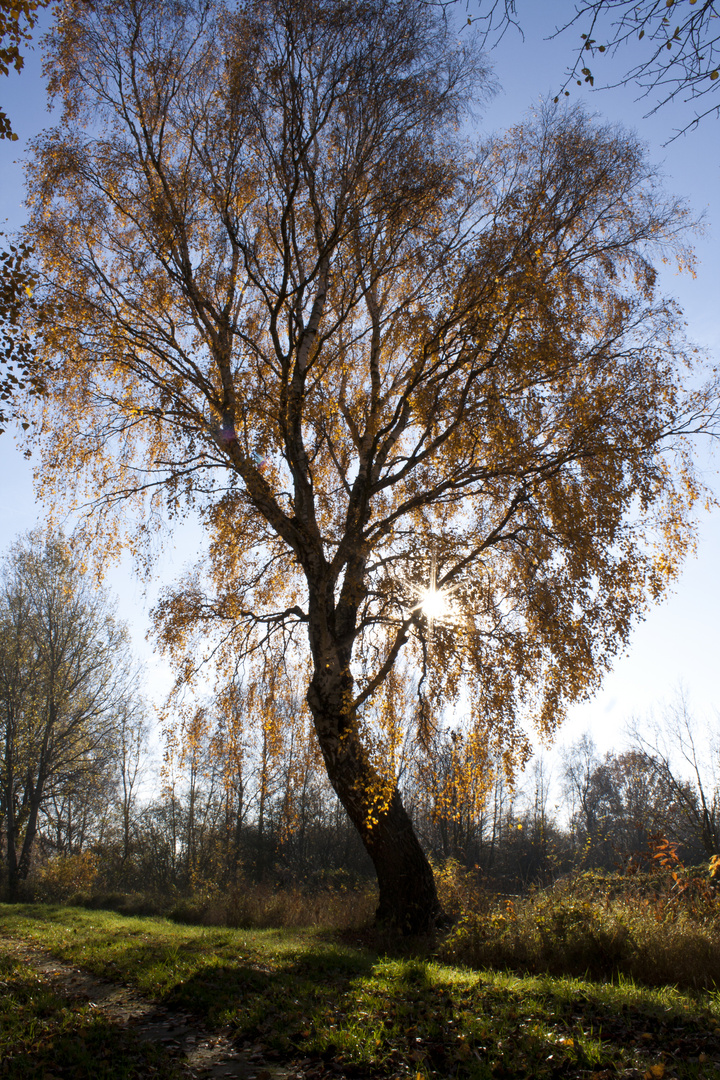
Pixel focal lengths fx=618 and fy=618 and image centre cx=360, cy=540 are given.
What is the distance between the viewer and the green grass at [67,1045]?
3686 millimetres

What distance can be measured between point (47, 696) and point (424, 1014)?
21.6m

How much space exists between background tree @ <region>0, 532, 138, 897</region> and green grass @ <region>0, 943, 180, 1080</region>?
18.9 metres

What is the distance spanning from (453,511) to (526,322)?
12.8 feet

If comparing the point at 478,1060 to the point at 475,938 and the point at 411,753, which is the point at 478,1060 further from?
the point at 411,753

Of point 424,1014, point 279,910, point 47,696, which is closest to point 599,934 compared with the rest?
point 424,1014

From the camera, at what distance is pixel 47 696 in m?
22.5

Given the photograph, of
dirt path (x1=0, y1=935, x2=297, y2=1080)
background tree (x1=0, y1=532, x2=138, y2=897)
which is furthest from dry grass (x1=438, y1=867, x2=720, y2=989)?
background tree (x1=0, y1=532, x2=138, y2=897)

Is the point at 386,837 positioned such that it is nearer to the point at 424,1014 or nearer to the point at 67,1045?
the point at 424,1014

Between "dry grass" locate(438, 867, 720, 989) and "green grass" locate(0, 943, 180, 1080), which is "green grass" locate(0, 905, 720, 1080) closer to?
"green grass" locate(0, 943, 180, 1080)

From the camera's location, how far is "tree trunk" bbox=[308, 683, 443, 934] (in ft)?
28.2

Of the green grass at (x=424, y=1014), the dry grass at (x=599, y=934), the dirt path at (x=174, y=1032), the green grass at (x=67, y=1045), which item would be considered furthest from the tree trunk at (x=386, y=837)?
the green grass at (x=67, y=1045)

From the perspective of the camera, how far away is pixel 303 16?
28.5ft

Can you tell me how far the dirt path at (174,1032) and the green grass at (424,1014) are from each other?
0.50 feet

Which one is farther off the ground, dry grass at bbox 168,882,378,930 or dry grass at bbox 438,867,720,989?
dry grass at bbox 438,867,720,989
